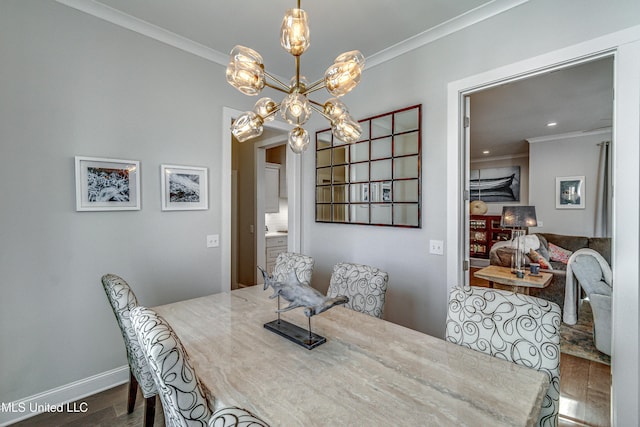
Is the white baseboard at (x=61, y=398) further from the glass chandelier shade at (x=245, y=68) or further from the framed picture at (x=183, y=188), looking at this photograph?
the glass chandelier shade at (x=245, y=68)

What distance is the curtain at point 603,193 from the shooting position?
4703 millimetres

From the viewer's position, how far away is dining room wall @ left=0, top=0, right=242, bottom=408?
1.77 metres

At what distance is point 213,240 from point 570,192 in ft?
19.7

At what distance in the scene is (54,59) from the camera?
1.89 meters

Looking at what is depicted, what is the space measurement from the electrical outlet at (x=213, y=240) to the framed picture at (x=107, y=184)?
650 mm

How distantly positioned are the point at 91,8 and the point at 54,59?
18.0 inches

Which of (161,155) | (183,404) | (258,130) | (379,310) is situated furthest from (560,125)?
(183,404)

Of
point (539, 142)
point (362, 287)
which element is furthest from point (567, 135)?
point (362, 287)

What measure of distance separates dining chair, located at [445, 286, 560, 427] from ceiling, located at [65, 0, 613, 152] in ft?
5.18

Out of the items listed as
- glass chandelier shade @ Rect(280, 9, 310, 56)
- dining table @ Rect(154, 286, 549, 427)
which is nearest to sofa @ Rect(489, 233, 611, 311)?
dining table @ Rect(154, 286, 549, 427)

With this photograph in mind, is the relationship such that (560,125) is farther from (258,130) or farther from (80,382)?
(80,382)

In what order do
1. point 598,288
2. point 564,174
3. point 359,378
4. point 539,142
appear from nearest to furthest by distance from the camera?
1. point 359,378
2. point 598,288
3. point 564,174
4. point 539,142

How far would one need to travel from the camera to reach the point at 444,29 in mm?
2197

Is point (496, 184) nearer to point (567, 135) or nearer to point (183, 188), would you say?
point (567, 135)
